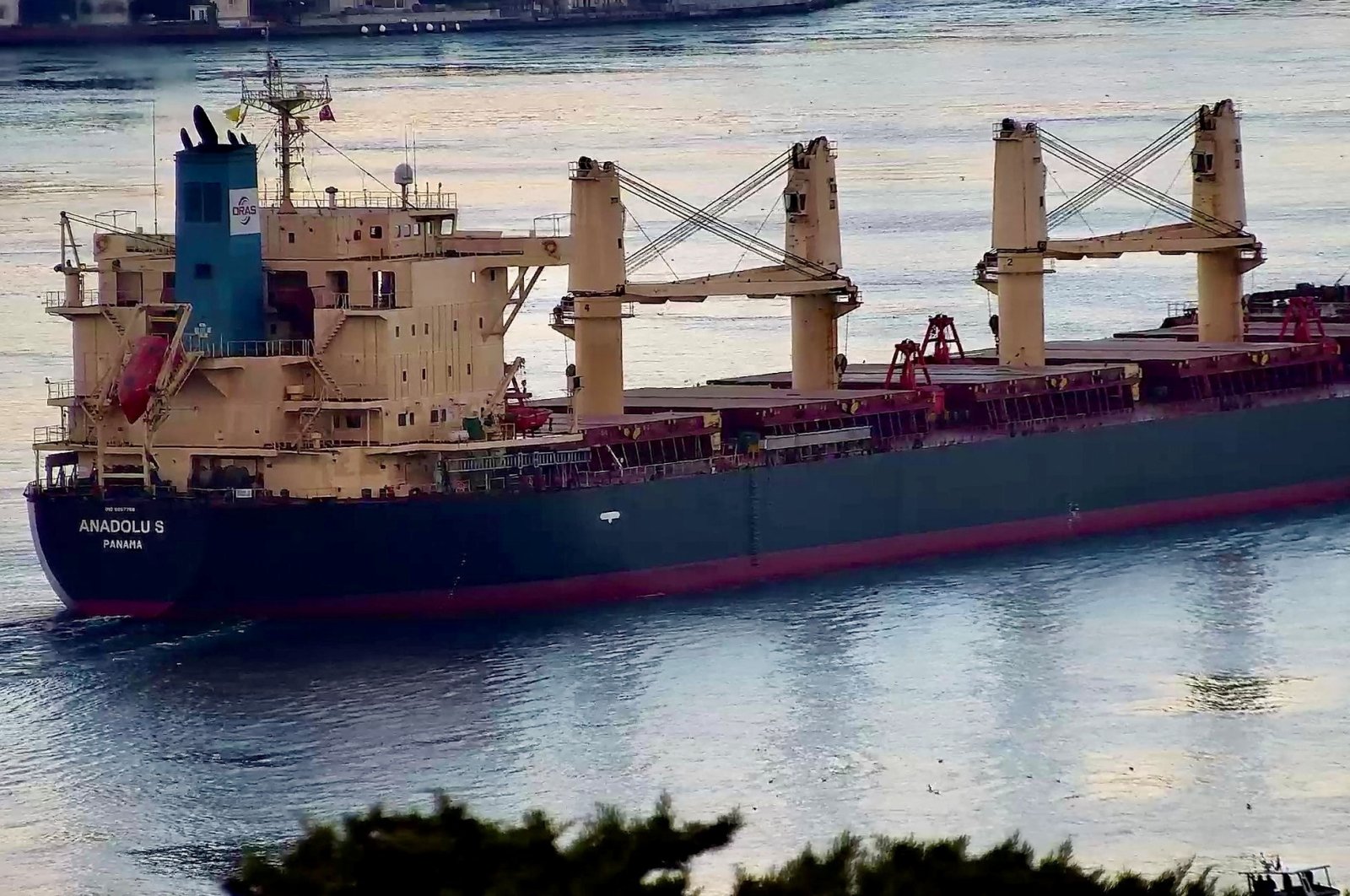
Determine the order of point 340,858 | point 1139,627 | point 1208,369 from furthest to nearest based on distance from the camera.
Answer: point 1208,369
point 1139,627
point 340,858

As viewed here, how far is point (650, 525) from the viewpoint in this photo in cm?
3847

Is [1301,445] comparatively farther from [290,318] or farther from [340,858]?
[340,858]

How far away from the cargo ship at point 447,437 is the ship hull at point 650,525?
0.14 ft

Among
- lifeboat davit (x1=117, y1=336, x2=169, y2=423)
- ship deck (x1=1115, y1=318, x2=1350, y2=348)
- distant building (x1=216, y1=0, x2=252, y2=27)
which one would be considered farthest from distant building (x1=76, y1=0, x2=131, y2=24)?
lifeboat davit (x1=117, y1=336, x2=169, y2=423)

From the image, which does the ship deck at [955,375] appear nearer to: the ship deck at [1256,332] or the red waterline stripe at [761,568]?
the red waterline stripe at [761,568]

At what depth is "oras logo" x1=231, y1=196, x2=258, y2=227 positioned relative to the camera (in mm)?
36594

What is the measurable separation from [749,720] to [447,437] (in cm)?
706

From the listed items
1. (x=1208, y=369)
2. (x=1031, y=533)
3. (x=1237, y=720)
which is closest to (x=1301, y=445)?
(x=1208, y=369)

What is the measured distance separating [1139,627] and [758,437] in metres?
6.29

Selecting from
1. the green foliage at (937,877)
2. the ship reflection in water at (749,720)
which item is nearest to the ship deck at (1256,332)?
the ship reflection in water at (749,720)

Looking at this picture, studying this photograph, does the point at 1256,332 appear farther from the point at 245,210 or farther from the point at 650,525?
the point at 245,210

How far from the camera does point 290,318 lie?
37406 mm

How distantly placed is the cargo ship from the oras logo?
36 millimetres

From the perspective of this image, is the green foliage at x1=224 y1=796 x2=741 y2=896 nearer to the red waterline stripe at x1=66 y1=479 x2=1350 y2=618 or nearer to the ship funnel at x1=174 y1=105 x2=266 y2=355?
the red waterline stripe at x1=66 y1=479 x2=1350 y2=618
